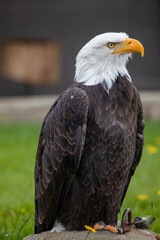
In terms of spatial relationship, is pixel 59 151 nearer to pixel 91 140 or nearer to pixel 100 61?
pixel 91 140

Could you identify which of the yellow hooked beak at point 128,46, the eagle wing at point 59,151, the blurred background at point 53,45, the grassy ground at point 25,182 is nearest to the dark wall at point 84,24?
the blurred background at point 53,45

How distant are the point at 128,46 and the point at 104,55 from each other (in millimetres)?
177

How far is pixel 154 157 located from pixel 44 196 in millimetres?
3507

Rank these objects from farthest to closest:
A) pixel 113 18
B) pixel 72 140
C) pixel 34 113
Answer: pixel 113 18 → pixel 34 113 → pixel 72 140

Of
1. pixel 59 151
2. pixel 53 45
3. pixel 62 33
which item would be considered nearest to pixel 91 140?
pixel 59 151

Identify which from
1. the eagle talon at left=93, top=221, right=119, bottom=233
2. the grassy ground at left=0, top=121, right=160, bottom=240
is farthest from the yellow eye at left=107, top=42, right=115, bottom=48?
the grassy ground at left=0, top=121, right=160, bottom=240

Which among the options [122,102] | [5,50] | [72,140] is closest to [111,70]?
[122,102]

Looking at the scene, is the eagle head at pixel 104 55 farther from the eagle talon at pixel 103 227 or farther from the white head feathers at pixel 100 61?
the eagle talon at pixel 103 227

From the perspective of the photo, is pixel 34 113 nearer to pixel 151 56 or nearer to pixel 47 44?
pixel 47 44

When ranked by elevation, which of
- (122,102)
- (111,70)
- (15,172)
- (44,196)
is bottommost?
(15,172)

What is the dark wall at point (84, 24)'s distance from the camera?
35.0 ft

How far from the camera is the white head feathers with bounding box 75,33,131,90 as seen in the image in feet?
11.3

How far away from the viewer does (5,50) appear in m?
10.5

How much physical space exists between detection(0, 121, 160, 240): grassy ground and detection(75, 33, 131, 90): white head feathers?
1.24 meters
